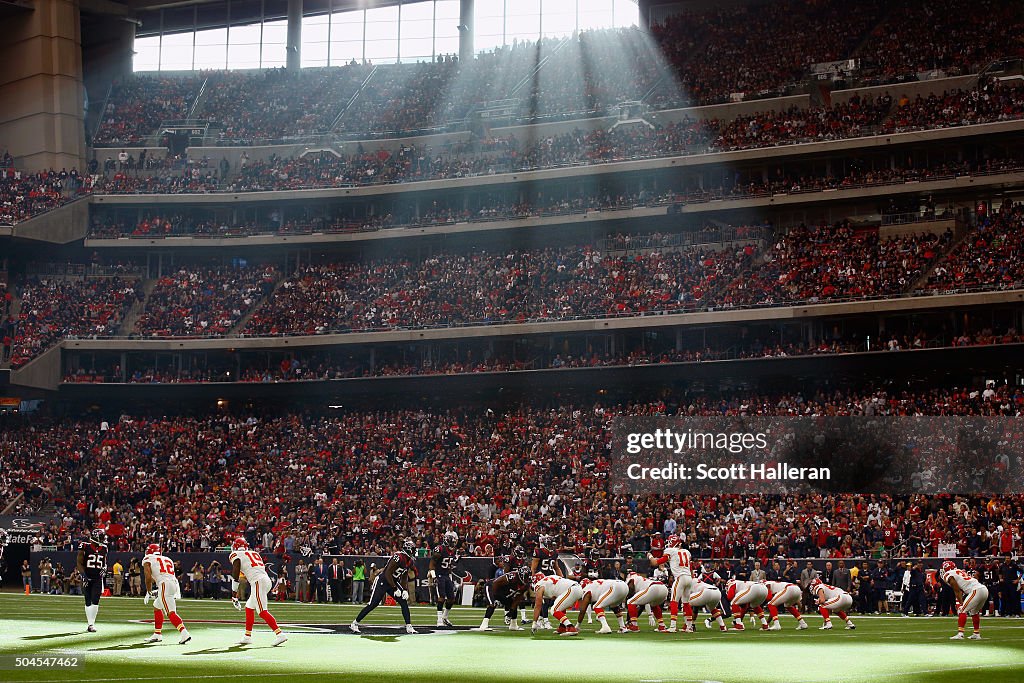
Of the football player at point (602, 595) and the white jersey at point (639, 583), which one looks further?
the white jersey at point (639, 583)

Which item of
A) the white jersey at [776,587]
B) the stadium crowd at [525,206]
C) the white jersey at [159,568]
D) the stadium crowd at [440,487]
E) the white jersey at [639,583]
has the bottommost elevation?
the white jersey at [776,587]

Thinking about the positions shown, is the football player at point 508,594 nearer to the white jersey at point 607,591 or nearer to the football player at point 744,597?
→ the white jersey at point 607,591

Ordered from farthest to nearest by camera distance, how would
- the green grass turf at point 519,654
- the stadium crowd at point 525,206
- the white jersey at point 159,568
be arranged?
the stadium crowd at point 525,206 < the white jersey at point 159,568 < the green grass turf at point 519,654

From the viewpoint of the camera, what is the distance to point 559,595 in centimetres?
2539

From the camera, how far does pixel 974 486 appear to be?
3856cm

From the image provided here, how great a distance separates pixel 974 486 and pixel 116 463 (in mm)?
34071

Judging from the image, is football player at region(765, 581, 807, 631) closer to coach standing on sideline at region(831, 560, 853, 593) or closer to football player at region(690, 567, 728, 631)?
football player at region(690, 567, 728, 631)

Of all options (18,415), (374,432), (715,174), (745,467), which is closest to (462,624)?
(745,467)

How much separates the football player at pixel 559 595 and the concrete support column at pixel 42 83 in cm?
4965

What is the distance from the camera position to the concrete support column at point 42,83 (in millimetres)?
66562

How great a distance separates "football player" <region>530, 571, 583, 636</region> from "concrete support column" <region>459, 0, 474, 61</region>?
5120 cm

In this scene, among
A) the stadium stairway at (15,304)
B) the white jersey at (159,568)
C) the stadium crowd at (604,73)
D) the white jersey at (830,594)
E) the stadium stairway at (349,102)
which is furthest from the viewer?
the stadium stairway at (349,102)

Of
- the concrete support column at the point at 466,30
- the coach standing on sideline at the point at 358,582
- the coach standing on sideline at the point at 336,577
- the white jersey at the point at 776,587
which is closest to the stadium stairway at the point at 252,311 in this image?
the concrete support column at the point at 466,30

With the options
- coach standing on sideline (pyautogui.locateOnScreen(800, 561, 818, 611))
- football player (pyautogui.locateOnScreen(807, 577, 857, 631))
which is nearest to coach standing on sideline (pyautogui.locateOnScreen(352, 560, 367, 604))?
coach standing on sideline (pyautogui.locateOnScreen(800, 561, 818, 611))
